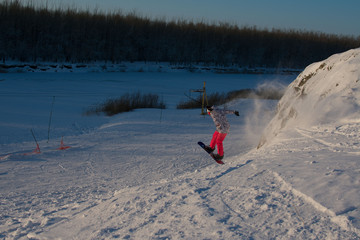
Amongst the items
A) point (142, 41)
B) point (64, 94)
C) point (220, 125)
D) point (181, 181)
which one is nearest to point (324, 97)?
point (220, 125)

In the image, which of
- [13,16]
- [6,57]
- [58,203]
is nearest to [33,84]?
[6,57]

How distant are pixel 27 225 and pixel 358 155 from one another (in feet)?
14.0

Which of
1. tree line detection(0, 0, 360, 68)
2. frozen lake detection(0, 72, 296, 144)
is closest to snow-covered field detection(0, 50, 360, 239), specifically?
frozen lake detection(0, 72, 296, 144)

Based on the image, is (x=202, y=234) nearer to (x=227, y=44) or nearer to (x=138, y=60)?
(x=138, y=60)

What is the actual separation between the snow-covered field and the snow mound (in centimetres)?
5

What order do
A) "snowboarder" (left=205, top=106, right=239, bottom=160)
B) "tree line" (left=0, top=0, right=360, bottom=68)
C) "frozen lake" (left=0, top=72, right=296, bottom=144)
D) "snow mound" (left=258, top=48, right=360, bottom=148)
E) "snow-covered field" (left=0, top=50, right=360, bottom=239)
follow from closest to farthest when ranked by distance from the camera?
"snow-covered field" (left=0, top=50, right=360, bottom=239), "snow mound" (left=258, top=48, right=360, bottom=148), "snowboarder" (left=205, top=106, right=239, bottom=160), "frozen lake" (left=0, top=72, right=296, bottom=144), "tree line" (left=0, top=0, right=360, bottom=68)

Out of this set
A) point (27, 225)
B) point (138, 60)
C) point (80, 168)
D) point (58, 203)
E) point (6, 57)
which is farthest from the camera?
point (138, 60)

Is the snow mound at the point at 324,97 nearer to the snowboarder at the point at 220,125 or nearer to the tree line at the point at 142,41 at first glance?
the snowboarder at the point at 220,125

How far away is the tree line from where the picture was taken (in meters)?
36.2

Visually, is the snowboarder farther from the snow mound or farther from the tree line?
the tree line

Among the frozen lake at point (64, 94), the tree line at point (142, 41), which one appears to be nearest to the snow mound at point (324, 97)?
the frozen lake at point (64, 94)

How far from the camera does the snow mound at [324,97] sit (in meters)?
6.38

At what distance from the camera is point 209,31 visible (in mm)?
48938

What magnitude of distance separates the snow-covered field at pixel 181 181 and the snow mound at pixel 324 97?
0.05 m
